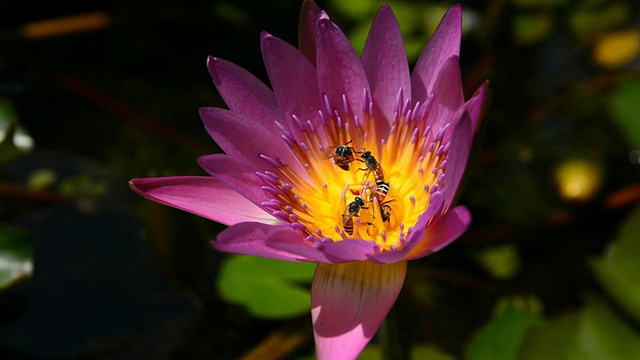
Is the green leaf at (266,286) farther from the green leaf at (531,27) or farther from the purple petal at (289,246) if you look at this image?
the green leaf at (531,27)

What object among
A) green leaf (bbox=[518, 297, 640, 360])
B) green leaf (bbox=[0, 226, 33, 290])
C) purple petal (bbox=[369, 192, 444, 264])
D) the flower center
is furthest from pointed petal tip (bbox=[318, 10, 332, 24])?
green leaf (bbox=[0, 226, 33, 290])

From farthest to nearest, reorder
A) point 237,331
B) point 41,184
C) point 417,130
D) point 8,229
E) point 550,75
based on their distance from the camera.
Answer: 1. point 550,75
2. point 41,184
3. point 237,331
4. point 8,229
5. point 417,130

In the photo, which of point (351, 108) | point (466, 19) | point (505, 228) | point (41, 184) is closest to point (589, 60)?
point (466, 19)

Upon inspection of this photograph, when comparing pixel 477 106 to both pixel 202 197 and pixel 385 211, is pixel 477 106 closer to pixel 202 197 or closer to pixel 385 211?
pixel 385 211

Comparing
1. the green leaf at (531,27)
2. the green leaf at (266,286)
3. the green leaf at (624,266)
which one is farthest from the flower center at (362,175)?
the green leaf at (531,27)

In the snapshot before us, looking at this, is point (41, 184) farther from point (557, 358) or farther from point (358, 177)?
point (557, 358)

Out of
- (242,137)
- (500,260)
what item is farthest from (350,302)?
(500,260)

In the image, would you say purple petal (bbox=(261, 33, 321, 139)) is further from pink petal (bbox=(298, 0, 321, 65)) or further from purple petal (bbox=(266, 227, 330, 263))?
purple petal (bbox=(266, 227, 330, 263))
